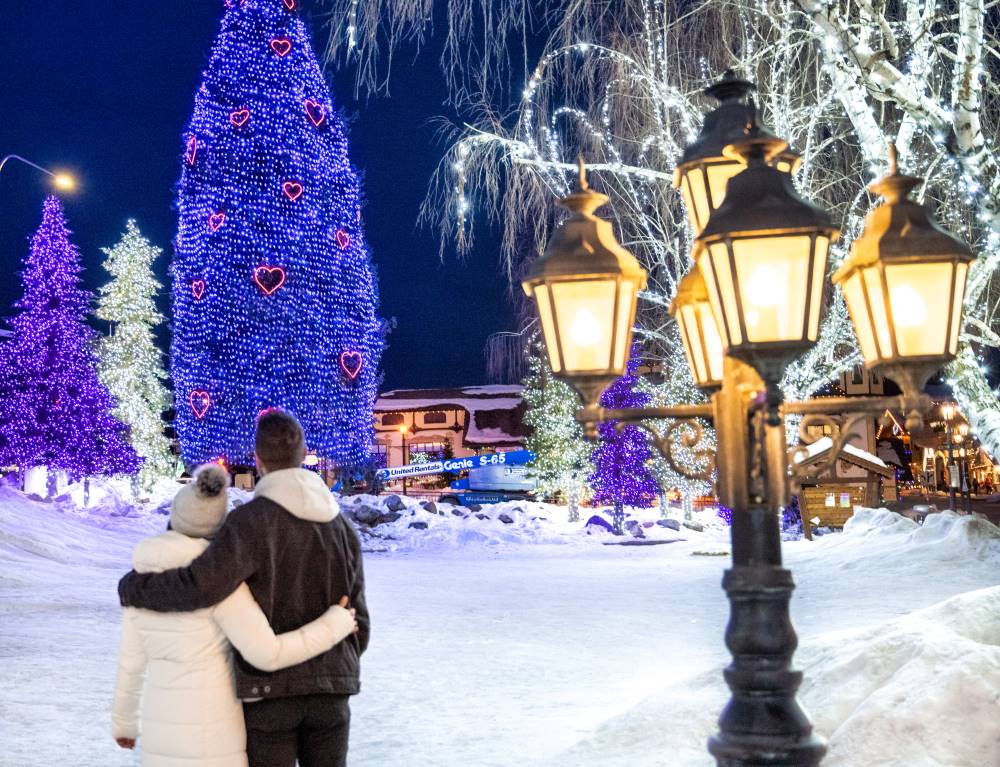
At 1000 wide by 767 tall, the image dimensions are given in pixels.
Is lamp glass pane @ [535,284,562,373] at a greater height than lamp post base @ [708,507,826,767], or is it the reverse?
lamp glass pane @ [535,284,562,373]

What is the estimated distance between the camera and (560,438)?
33625 mm

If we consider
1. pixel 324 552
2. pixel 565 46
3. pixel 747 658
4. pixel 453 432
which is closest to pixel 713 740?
pixel 747 658

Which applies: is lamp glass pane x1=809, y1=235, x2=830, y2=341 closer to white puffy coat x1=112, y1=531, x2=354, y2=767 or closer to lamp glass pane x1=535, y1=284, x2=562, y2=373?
lamp glass pane x1=535, y1=284, x2=562, y2=373

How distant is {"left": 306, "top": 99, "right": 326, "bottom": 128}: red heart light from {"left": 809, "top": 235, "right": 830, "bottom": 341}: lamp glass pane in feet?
103

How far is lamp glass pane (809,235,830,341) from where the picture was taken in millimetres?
3232

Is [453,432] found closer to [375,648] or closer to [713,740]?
[375,648]

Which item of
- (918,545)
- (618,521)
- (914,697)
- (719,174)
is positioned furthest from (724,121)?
(618,521)

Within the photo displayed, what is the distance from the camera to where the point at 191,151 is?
106ft

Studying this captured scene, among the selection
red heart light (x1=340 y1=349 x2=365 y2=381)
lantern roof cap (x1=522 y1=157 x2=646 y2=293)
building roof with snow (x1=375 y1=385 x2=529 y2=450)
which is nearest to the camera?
lantern roof cap (x1=522 y1=157 x2=646 y2=293)

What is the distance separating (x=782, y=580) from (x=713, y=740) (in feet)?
1.96

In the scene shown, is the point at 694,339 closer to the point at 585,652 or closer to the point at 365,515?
the point at 585,652

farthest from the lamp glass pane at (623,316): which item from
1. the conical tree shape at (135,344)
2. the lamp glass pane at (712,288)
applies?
the conical tree shape at (135,344)

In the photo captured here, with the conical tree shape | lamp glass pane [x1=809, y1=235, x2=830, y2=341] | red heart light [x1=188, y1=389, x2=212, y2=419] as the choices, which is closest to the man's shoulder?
lamp glass pane [x1=809, y1=235, x2=830, y2=341]

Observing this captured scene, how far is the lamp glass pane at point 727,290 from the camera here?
3.24 metres
